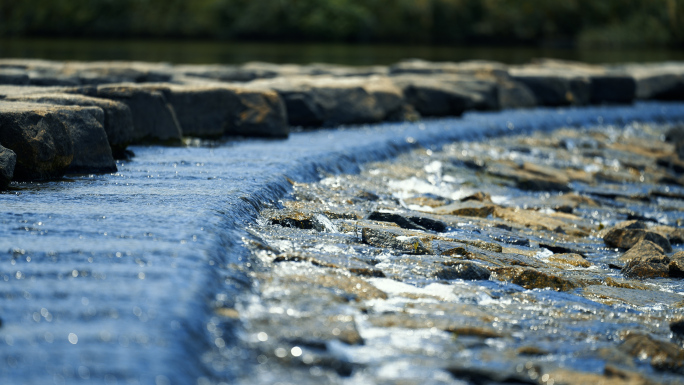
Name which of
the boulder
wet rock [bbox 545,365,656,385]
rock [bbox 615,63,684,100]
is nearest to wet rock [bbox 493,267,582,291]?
wet rock [bbox 545,365,656,385]

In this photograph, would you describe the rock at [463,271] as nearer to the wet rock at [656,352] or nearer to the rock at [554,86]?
the wet rock at [656,352]

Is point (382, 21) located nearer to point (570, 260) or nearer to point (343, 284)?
point (570, 260)

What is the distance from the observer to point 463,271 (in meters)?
4.18

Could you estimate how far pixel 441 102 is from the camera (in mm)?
11164

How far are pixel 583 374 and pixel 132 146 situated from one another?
5186mm

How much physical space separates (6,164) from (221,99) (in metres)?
3.59

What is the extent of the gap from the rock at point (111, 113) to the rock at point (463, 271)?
11.0 feet

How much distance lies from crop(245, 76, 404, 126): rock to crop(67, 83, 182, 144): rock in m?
1.87

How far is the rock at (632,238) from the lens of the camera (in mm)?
→ 5375

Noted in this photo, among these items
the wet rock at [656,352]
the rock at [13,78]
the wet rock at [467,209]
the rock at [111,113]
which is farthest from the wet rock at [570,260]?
the rock at [13,78]

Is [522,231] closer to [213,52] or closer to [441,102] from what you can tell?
[441,102]

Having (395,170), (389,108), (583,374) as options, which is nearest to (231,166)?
(395,170)

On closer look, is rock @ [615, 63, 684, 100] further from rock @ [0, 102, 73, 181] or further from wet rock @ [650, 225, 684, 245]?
rock @ [0, 102, 73, 181]

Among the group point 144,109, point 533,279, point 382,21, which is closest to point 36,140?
point 144,109
